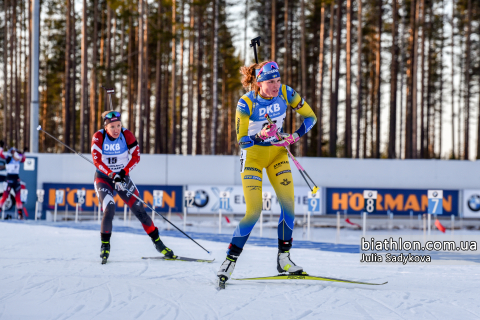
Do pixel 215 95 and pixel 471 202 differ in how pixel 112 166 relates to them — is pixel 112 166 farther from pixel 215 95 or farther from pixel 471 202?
pixel 215 95

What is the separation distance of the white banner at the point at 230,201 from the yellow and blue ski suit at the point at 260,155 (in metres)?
10.8

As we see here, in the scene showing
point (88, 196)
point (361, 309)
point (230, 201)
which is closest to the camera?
point (361, 309)

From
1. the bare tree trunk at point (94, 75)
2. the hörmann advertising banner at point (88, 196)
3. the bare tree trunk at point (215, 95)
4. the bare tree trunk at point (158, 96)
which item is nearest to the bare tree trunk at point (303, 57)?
the bare tree trunk at point (215, 95)

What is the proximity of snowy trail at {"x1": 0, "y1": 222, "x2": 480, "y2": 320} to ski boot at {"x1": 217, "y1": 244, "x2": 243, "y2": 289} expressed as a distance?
10 centimetres

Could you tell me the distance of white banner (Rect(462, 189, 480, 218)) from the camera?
52.6ft

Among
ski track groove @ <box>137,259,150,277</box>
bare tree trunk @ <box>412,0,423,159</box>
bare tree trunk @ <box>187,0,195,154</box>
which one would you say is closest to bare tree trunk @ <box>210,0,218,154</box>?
bare tree trunk @ <box>187,0,195,154</box>

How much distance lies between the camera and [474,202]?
53.0 feet

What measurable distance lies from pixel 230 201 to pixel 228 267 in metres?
11.4

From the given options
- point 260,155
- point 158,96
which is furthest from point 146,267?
point 158,96

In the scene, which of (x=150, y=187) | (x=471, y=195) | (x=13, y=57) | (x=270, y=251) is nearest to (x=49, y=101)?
(x=13, y=57)

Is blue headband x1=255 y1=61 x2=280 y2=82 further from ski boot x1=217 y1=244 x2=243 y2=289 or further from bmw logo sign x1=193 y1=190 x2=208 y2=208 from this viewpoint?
bmw logo sign x1=193 y1=190 x2=208 y2=208

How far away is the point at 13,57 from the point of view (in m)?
34.2

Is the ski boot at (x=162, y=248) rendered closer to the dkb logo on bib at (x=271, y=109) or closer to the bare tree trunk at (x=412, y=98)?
the dkb logo on bib at (x=271, y=109)

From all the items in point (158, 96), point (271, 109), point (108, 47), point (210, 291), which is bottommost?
point (210, 291)
